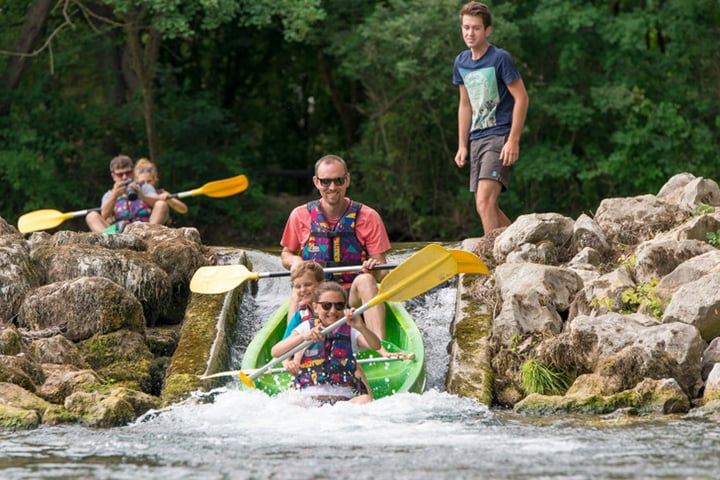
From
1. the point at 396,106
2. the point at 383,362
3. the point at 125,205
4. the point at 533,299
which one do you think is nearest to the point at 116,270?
the point at 125,205

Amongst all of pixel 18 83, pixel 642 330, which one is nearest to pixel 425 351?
pixel 642 330

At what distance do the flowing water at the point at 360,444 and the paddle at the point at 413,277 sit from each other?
1.68ft

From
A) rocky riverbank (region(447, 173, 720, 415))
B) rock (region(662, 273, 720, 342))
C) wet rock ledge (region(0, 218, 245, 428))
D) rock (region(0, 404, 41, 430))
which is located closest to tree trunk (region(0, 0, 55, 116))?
wet rock ledge (region(0, 218, 245, 428))

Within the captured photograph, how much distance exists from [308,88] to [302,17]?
6.10 meters

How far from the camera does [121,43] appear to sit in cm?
1667

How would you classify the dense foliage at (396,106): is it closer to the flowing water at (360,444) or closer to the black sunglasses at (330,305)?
the black sunglasses at (330,305)

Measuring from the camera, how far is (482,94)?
8.34 meters

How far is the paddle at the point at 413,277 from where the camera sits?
6504 mm

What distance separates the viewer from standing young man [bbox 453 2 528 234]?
8.16m

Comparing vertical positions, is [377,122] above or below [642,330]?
above

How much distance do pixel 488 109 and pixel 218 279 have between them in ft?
7.56

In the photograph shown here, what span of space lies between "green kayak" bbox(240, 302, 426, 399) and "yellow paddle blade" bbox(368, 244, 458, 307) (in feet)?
1.08

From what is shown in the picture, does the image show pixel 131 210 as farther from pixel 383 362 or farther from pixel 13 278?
pixel 383 362

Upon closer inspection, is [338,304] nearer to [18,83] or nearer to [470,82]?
[470,82]
